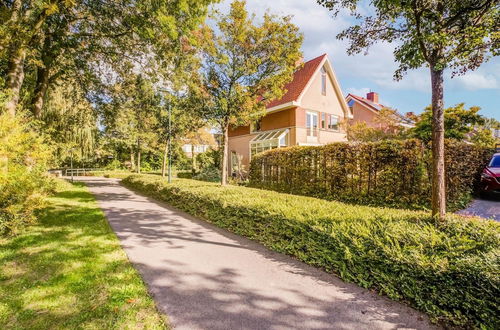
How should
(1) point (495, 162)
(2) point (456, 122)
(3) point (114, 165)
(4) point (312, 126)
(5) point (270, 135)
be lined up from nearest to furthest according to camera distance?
(1) point (495, 162), (2) point (456, 122), (4) point (312, 126), (5) point (270, 135), (3) point (114, 165)

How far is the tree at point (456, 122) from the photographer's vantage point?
13641 mm

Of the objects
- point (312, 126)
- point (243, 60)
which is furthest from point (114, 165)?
point (243, 60)

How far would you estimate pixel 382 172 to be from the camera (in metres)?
9.29

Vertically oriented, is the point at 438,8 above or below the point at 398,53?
above

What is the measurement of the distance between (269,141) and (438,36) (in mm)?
17756

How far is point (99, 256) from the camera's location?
4.75 m

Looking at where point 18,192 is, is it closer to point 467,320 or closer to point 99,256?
point 99,256

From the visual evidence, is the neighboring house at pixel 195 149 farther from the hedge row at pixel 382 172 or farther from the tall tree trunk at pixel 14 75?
the tall tree trunk at pixel 14 75

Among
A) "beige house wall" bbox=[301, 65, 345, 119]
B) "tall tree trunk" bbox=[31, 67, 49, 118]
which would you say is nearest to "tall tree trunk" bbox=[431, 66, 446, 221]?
"tall tree trunk" bbox=[31, 67, 49, 118]

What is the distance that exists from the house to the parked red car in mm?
12151

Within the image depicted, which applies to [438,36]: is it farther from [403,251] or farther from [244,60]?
[244,60]

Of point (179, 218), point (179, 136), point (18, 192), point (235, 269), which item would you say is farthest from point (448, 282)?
point (179, 136)

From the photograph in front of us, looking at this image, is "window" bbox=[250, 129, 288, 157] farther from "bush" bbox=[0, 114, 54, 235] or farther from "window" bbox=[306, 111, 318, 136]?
"bush" bbox=[0, 114, 54, 235]

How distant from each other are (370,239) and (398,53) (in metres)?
3.28
